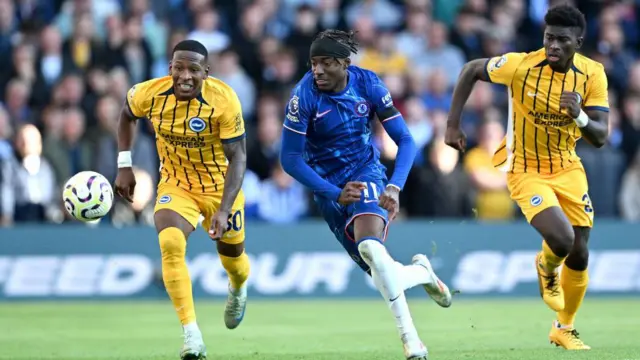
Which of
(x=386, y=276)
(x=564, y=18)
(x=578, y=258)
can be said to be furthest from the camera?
(x=578, y=258)

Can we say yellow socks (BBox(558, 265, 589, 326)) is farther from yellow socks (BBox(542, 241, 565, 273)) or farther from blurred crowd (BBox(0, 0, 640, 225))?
blurred crowd (BBox(0, 0, 640, 225))

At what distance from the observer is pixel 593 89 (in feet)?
34.4

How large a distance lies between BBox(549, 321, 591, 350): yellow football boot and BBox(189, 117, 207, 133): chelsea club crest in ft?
11.6

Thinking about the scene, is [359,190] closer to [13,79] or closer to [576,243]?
[576,243]

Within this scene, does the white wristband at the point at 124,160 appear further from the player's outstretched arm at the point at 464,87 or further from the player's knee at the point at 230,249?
the player's outstretched arm at the point at 464,87

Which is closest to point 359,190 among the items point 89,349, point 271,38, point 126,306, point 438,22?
point 89,349

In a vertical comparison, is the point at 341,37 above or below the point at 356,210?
above

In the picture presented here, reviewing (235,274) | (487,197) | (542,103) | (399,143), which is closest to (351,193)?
(399,143)

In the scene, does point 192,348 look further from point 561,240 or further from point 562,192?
point 562,192

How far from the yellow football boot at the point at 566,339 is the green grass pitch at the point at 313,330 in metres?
0.14

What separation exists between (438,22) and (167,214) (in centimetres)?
1040

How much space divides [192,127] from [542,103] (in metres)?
2.97

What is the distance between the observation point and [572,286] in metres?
10.9

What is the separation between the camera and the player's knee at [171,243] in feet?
32.7
